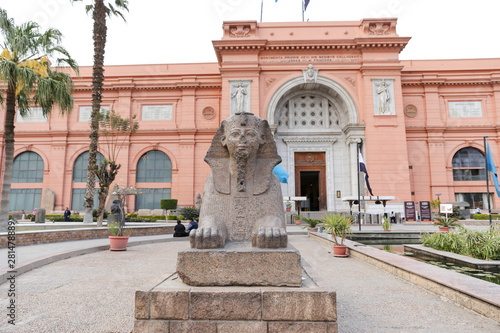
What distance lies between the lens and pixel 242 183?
12.2 ft

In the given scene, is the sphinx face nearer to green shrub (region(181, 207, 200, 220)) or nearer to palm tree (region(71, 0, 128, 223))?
palm tree (region(71, 0, 128, 223))

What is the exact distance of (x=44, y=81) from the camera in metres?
11.5

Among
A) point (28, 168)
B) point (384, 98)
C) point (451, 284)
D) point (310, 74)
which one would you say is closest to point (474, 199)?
point (384, 98)

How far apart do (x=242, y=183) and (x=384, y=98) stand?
20.2 meters

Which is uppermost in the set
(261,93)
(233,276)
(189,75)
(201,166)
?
(189,75)

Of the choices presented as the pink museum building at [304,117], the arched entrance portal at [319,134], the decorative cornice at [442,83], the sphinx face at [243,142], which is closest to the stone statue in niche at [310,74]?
the pink museum building at [304,117]

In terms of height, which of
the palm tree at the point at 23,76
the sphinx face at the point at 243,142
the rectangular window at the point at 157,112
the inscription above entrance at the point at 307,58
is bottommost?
the sphinx face at the point at 243,142

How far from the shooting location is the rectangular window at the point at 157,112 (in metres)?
24.4

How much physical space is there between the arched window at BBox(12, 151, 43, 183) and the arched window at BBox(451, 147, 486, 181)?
30761mm

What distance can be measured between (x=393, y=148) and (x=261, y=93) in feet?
31.4

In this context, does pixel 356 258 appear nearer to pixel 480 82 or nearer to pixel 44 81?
pixel 44 81

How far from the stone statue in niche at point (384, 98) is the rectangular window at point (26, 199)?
998 inches

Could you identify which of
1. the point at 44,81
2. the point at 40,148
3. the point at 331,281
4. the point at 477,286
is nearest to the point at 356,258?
the point at 331,281

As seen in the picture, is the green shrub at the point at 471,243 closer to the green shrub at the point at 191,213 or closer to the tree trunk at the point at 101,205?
the tree trunk at the point at 101,205
